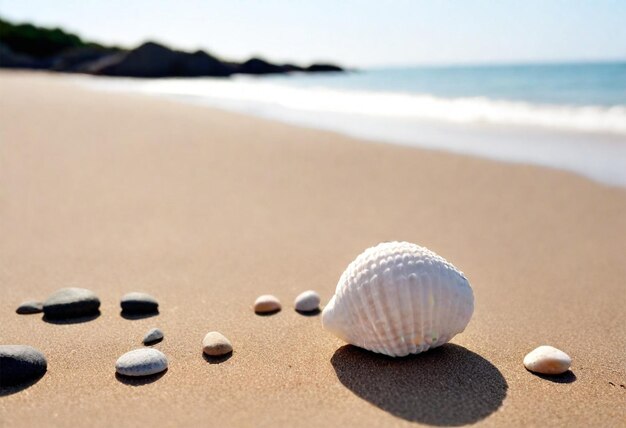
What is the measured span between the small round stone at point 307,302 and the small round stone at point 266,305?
0.08 metres

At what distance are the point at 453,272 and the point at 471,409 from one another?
45 centimetres

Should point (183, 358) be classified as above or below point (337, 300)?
below

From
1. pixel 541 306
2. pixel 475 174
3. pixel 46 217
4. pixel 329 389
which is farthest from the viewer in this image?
pixel 475 174

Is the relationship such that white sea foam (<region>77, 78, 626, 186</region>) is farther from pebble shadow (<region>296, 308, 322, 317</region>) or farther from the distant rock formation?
the distant rock formation

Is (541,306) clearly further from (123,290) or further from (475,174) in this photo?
(475,174)

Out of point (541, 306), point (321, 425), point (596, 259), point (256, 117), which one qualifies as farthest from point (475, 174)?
point (256, 117)

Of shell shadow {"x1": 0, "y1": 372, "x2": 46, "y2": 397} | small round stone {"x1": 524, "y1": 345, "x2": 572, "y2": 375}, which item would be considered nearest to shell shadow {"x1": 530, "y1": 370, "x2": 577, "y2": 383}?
small round stone {"x1": 524, "y1": 345, "x2": 572, "y2": 375}

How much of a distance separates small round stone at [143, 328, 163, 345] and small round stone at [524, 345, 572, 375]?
126cm

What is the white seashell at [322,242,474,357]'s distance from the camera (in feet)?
6.06

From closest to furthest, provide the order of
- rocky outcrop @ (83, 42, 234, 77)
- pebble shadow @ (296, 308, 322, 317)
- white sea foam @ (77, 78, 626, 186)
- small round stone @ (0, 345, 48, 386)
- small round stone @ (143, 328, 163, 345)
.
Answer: small round stone @ (0, 345, 48, 386)
small round stone @ (143, 328, 163, 345)
pebble shadow @ (296, 308, 322, 317)
white sea foam @ (77, 78, 626, 186)
rocky outcrop @ (83, 42, 234, 77)

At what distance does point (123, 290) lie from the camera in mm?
2670

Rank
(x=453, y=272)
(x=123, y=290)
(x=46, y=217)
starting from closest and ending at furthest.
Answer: (x=453, y=272)
(x=123, y=290)
(x=46, y=217)

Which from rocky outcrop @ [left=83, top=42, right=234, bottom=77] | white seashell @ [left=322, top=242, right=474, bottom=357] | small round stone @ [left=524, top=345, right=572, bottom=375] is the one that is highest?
rocky outcrop @ [left=83, top=42, right=234, bottom=77]

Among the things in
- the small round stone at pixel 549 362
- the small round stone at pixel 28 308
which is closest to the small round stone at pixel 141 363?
the small round stone at pixel 28 308
